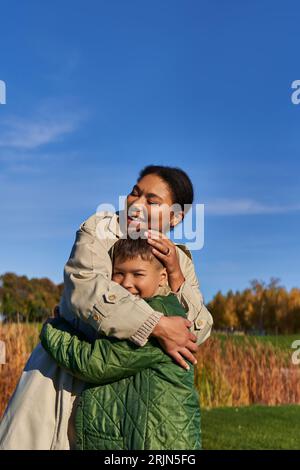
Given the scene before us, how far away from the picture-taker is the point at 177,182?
2453 millimetres

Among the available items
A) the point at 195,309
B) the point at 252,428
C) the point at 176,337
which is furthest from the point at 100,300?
the point at 252,428

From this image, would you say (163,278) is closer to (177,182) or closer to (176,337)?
(176,337)

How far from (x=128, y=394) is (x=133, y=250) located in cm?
49

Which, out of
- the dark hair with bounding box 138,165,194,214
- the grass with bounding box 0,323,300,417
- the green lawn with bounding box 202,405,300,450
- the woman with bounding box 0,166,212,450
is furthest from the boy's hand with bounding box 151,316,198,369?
the grass with bounding box 0,323,300,417

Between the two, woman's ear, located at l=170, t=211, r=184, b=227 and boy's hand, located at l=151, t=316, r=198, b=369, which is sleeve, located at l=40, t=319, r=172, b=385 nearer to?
boy's hand, located at l=151, t=316, r=198, b=369

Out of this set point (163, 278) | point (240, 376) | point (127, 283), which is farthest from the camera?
point (240, 376)

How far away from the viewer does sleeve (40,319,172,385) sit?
205 centimetres

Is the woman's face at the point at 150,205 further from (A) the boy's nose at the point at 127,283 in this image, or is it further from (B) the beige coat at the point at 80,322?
(A) the boy's nose at the point at 127,283

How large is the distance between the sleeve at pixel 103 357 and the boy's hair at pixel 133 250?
0.29 metres

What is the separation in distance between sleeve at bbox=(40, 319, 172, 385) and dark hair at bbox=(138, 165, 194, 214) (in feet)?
2.03

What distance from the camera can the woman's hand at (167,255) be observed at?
225 centimetres
